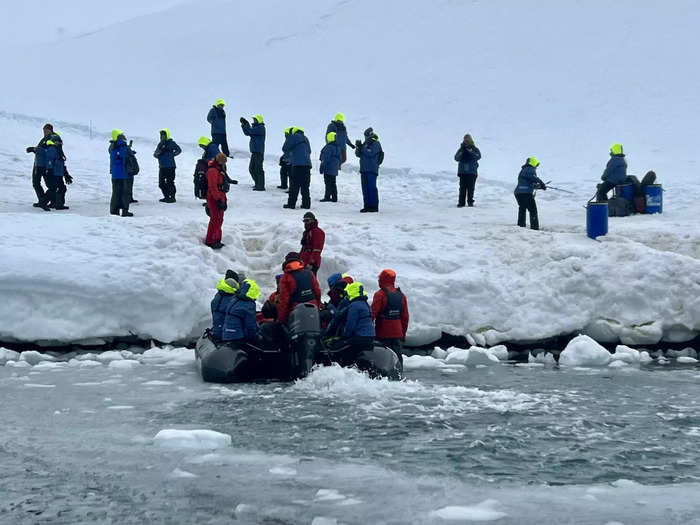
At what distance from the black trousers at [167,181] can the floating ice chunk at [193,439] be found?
11.7 m

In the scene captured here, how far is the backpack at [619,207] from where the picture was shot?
64.4 feet

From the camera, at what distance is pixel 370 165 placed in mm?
19469

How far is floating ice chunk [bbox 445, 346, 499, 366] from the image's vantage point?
1380cm

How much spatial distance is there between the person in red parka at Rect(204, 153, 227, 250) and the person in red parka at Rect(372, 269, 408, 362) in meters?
4.23

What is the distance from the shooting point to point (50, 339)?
1402 cm

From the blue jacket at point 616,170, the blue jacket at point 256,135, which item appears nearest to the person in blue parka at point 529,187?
the blue jacket at point 616,170

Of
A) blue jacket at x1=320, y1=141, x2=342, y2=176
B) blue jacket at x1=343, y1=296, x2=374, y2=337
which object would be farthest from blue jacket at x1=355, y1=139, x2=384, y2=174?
blue jacket at x1=343, y1=296, x2=374, y2=337

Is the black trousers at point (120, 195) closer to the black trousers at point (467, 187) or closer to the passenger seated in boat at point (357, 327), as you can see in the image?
the black trousers at point (467, 187)

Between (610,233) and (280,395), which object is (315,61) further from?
(280,395)

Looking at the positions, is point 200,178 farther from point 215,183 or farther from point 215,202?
point 215,202

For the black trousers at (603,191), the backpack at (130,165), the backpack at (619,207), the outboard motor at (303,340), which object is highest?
the backpack at (130,165)

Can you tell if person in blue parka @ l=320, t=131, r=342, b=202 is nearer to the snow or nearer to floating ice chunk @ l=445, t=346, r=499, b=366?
the snow

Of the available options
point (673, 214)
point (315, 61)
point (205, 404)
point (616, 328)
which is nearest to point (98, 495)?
point (205, 404)

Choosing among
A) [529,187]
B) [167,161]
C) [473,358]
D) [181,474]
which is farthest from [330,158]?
[181,474]
